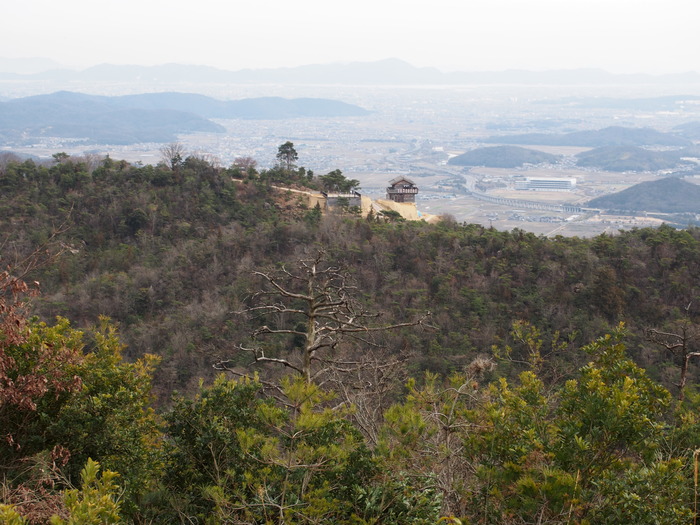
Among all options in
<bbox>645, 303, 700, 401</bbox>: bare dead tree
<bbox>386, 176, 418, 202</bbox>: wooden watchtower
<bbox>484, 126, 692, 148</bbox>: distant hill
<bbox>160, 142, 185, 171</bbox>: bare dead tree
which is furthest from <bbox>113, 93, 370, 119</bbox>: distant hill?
<bbox>645, 303, 700, 401</bbox>: bare dead tree

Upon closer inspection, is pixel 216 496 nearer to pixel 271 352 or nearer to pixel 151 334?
pixel 271 352

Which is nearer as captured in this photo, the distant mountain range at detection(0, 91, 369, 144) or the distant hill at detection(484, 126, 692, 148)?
the distant hill at detection(484, 126, 692, 148)

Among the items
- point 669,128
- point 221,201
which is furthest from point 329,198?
point 669,128

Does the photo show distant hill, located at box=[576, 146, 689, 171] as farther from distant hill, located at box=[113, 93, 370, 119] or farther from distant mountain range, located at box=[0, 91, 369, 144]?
distant hill, located at box=[113, 93, 370, 119]

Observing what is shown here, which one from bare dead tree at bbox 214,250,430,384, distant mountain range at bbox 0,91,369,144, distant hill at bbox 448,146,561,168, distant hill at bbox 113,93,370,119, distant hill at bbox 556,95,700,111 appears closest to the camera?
bare dead tree at bbox 214,250,430,384

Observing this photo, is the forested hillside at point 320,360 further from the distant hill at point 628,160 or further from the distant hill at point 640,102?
the distant hill at point 640,102

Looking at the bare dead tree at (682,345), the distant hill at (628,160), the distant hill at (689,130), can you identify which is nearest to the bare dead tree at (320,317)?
the bare dead tree at (682,345)

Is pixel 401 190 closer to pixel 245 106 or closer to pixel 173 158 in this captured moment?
pixel 173 158
